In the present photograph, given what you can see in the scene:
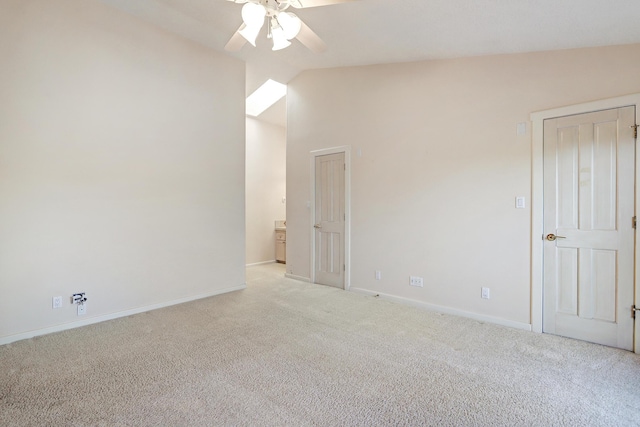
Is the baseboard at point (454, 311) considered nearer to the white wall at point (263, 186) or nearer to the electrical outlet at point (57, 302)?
the white wall at point (263, 186)

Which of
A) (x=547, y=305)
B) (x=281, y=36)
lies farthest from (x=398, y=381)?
(x=281, y=36)

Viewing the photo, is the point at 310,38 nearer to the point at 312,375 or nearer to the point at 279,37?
the point at 279,37

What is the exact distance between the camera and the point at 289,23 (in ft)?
7.21

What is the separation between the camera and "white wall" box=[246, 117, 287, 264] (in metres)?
6.50

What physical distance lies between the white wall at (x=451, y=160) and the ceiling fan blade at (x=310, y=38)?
1712 millimetres

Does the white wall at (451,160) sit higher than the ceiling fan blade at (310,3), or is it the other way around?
the ceiling fan blade at (310,3)

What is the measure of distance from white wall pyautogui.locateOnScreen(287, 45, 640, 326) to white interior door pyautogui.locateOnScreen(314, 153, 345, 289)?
24cm

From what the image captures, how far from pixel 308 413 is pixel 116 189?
9.94 ft

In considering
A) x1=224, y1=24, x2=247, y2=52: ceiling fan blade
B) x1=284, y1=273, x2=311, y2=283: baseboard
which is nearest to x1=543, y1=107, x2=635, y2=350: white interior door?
x1=224, y1=24, x2=247, y2=52: ceiling fan blade

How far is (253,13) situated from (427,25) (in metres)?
1.60

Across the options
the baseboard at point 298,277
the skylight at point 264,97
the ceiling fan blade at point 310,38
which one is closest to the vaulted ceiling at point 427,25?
the ceiling fan blade at point 310,38

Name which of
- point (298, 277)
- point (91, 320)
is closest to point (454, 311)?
point (298, 277)

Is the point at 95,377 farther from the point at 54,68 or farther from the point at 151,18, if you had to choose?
the point at 151,18

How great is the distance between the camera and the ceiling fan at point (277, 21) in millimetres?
2094
